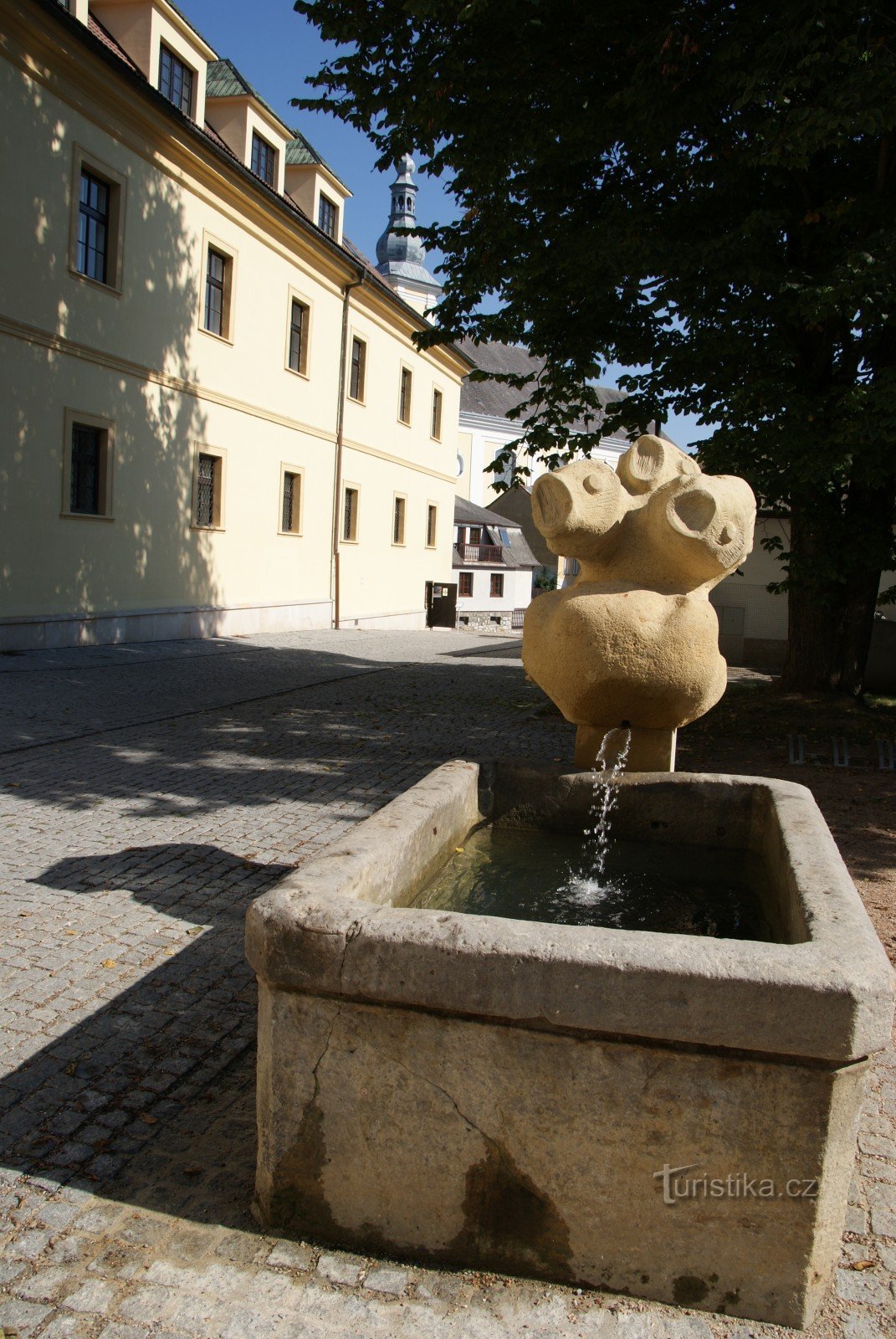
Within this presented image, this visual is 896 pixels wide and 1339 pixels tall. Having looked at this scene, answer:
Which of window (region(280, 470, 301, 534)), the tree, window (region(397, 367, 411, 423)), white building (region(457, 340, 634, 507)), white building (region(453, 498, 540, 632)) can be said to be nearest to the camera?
the tree

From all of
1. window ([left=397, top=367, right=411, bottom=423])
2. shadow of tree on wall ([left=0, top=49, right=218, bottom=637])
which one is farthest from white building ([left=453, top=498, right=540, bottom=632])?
shadow of tree on wall ([left=0, top=49, right=218, bottom=637])

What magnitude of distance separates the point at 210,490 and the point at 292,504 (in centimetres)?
340

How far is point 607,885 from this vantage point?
3.60 m

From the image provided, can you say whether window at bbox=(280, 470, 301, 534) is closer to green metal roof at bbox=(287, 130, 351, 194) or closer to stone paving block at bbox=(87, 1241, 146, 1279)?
green metal roof at bbox=(287, 130, 351, 194)

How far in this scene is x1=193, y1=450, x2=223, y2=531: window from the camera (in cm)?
1884

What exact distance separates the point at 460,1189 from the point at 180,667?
12.4m

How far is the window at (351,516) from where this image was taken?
2503 cm

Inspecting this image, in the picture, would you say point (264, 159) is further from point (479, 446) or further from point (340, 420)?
point (479, 446)

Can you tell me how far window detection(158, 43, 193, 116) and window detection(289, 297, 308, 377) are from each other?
444cm

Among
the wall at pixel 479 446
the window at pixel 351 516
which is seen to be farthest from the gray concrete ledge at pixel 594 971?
the wall at pixel 479 446

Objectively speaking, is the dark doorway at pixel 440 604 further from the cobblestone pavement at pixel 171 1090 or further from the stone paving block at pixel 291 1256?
the stone paving block at pixel 291 1256

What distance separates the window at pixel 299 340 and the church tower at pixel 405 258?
39502mm

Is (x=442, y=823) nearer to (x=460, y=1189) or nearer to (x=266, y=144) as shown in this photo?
(x=460, y=1189)

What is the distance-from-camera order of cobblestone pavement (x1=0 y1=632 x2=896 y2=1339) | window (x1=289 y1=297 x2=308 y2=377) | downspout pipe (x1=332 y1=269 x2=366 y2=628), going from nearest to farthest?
1. cobblestone pavement (x1=0 y1=632 x2=896 y2=1339)
2. window (x1=289 y1=297 x2=308 y2=377)
3. downspout pipe (x1=332 y1=269 x2=366 y2=628)
